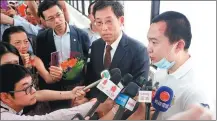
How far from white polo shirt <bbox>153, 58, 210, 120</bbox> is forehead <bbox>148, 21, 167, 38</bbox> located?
0.63 feet

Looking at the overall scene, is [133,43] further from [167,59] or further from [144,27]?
[144,27]

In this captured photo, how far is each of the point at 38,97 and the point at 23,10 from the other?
6.06ft

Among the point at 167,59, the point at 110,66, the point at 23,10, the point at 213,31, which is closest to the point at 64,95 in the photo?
the point at 110,66

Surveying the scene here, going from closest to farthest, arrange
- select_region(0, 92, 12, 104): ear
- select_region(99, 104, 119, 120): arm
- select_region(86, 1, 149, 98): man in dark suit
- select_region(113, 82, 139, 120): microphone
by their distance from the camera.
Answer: select_region(113, 82, 139, 120): microphone
select_region(99, 104, 119, 120): arm
select_region(0, 92, 12, 104): ear
select_region(86, 1, 149, 98): man in dark suit

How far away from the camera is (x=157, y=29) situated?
1.21 m

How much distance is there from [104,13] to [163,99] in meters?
0.87

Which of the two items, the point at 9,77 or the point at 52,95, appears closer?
the point at 9,77

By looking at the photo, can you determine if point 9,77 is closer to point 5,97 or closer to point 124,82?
point 5,97

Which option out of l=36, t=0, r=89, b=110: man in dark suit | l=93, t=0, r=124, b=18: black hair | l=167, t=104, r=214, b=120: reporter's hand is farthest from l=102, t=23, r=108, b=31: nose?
l=167, t=104, r=214, b=120: reporter's hand

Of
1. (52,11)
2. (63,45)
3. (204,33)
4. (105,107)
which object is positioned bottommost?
(105,107)

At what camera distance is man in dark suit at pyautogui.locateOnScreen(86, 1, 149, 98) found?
62.2 inches

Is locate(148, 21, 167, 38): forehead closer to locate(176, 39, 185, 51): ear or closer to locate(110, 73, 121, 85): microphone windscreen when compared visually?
locate(176, 39, 185, 51): ear

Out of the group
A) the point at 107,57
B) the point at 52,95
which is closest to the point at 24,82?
the point at 52,95

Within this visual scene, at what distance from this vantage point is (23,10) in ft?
10.2
